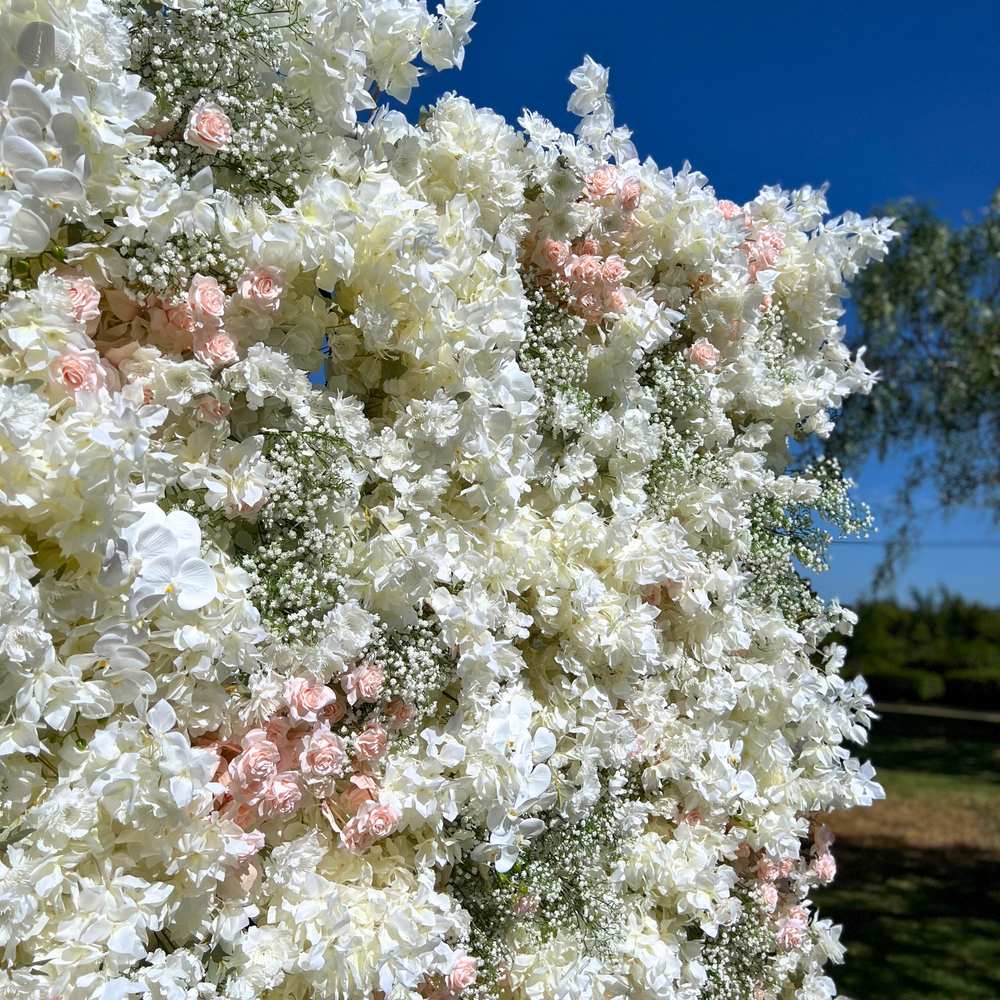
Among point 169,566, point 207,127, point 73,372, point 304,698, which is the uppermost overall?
point 207,127

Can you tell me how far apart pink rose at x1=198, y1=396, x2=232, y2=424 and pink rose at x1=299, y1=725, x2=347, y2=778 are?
668 millimetres

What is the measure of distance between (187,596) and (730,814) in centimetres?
203

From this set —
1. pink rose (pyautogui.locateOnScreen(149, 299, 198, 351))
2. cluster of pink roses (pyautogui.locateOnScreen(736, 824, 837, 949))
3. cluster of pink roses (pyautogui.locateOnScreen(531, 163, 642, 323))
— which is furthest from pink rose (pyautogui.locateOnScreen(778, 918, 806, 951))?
pink rose (pyautogui.locateOnScreen(149, 299, 198, 351))

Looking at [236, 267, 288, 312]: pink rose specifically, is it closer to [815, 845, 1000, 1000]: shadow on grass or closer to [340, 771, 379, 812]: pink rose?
[340, 771, 379, 812]: pink rose

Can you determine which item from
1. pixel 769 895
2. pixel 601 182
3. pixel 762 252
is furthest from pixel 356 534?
pixel 769 895

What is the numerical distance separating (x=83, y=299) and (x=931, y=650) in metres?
21.6

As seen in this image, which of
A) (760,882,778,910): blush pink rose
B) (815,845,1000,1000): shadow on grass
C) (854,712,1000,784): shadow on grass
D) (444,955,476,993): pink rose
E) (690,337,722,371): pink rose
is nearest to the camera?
(444,955,476,993): pink rose

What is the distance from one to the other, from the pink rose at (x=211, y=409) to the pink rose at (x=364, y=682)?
60 centimetres

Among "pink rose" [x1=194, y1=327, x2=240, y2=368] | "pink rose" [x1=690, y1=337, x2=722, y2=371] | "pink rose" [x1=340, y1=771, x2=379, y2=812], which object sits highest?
"pink rose" [x1=690, y1=337, x2=722, y2=371]

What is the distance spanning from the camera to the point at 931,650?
20.1 meters

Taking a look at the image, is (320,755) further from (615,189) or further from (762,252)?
(762,252)

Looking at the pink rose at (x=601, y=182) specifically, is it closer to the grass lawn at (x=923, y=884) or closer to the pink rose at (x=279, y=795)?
the pink rose at (x=279, y=795)

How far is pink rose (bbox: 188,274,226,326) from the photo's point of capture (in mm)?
1716

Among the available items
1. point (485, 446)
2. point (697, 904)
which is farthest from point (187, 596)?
point (697, 904)
